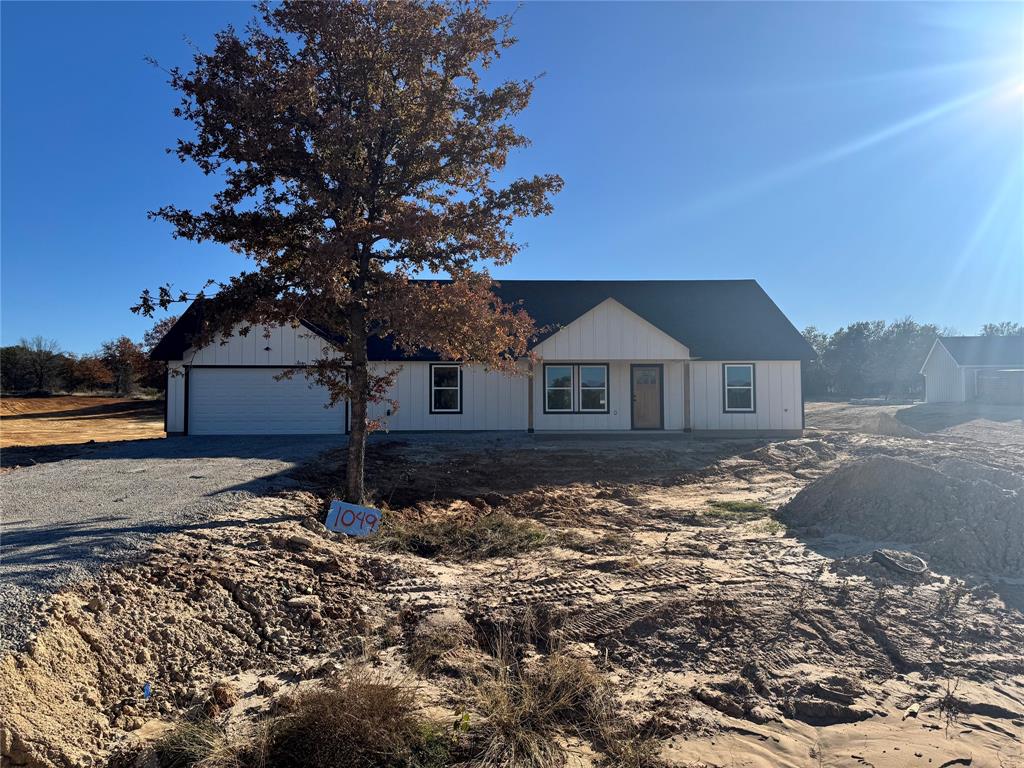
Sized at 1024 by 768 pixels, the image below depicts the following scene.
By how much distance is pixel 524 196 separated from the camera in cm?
827

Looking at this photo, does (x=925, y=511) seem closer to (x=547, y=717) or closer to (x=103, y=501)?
(x=547, y=717)

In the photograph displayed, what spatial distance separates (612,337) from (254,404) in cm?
1176

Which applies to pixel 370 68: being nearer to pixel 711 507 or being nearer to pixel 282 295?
pixel 282 295

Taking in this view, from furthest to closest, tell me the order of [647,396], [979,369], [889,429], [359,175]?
[979,369] < [889,429] < [647,396] < [359,175]

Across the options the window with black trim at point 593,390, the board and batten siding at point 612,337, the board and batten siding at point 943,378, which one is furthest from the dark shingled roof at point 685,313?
the board and batten siding at point 943,378

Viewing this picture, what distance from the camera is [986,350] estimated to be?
3897 centimetres

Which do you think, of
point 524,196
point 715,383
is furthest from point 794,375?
point 524,196

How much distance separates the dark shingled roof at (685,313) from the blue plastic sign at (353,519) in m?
12.9

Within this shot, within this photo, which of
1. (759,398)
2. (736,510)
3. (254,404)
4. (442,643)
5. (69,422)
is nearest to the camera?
(442,643)

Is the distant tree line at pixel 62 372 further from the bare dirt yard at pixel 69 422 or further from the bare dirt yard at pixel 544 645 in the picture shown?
the bare dirt yard at pixel 544 645

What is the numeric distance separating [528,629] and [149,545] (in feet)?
12.1

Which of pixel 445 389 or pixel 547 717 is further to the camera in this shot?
pixel 445 389

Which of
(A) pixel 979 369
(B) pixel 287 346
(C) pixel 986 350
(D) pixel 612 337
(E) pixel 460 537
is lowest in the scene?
(E) pixel 460 537

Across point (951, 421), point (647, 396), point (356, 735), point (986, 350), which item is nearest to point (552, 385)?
point (647, 396)
